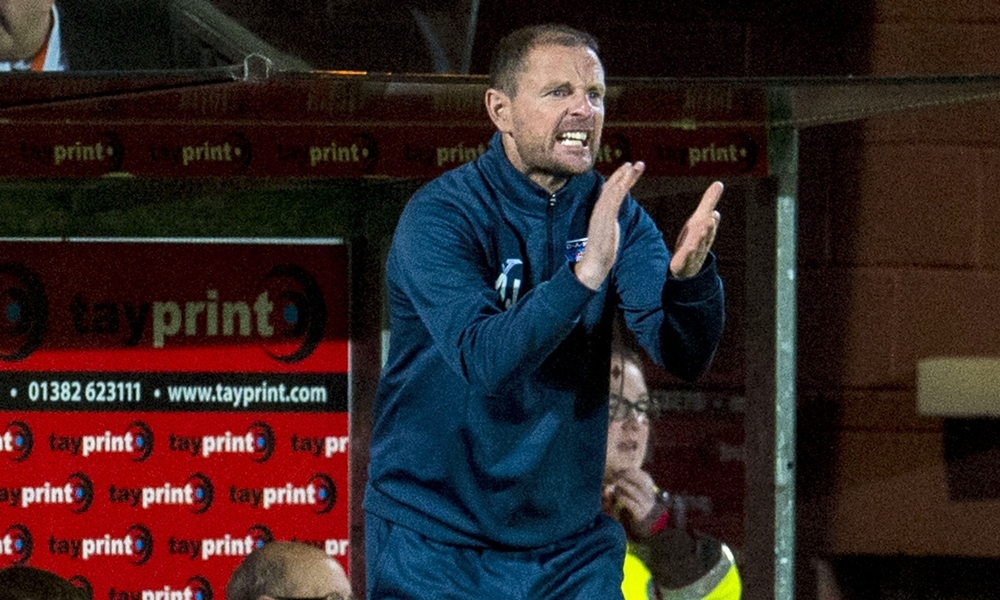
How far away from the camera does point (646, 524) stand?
3.85m

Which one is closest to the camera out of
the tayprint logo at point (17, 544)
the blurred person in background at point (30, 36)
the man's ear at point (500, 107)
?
the man's ear at point (500, 107)

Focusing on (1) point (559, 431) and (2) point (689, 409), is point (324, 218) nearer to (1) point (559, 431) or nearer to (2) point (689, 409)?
(2) point (689, 409)

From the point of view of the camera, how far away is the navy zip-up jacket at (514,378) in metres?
2.24

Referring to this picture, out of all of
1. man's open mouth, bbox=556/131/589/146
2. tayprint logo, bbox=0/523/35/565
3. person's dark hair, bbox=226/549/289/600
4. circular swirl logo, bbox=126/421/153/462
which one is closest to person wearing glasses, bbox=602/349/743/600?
person's dark hair, bbox=226/549/289/600

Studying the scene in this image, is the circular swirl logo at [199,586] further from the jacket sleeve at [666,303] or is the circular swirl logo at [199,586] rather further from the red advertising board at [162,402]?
the jacket sleeve at [666,303]

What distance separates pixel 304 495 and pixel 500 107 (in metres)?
1.92

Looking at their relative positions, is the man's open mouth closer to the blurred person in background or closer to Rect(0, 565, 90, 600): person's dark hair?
A: the blurred person in background

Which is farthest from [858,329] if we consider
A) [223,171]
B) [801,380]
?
[223,171]

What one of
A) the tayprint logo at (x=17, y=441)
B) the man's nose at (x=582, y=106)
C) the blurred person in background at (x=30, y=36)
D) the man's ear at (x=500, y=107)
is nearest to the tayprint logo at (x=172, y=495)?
the tayprint logo at (x=17, y=441)

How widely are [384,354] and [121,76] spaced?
126cm

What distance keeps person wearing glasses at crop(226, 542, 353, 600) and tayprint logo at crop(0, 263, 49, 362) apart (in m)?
0.85

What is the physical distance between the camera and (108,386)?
13.2 ft

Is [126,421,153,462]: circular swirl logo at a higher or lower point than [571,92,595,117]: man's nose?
lower

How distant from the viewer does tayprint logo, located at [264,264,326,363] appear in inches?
159
